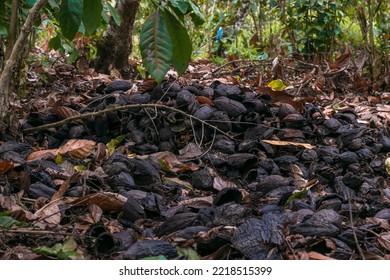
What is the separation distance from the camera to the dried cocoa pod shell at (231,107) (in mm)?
2430

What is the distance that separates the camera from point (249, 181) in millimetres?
2078

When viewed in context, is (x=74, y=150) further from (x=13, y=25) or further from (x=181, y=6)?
(x=181, y=6)

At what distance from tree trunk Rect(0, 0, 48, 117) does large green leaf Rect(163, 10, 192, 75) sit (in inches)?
19.5

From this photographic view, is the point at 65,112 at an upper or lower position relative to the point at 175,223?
upper

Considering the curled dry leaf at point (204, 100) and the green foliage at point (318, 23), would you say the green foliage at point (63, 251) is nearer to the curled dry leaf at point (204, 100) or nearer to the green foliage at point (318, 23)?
the curled dry leaf at point (204, 100)

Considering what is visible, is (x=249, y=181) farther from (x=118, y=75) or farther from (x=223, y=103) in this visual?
(x=118, y=75)

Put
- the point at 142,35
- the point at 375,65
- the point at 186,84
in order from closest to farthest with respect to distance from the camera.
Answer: the point at 142,35, the point at 186,84, the point at 375,65

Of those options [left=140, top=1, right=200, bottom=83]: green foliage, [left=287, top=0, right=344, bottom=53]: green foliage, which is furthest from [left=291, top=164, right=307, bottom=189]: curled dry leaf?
[left=287, top=0, right=344, bottom=53]: green foliage

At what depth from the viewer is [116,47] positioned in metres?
3.29

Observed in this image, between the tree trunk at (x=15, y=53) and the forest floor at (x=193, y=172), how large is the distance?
160mm

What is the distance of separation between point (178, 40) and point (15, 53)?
69 centimetres

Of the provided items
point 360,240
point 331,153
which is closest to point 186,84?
point 331,153

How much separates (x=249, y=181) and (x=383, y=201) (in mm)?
458

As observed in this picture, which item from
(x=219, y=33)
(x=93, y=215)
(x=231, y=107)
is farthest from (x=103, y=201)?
(x=219, y=33)
